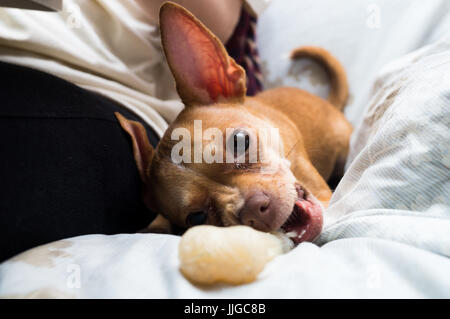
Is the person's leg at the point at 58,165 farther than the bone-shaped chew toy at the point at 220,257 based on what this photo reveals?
Yes

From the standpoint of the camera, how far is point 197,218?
1295 millimetres

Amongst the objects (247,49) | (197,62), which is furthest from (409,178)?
(247,49)

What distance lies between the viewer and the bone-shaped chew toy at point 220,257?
0.75 m

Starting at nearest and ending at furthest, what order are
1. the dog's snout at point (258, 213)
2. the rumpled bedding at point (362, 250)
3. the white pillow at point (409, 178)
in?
1. the rumpled bedding at point (362, 250)
2. the white pillow at point (409, 178)
3. the dog's snout at point (258, 213)

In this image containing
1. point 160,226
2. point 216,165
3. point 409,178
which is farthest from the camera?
point 160,226

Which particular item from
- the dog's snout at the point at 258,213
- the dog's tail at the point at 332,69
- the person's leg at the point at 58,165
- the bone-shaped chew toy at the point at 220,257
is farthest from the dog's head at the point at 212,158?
the dog's tail at the point at 332,69

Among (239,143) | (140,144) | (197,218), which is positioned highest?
(239,143)

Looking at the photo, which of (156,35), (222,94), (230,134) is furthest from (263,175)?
(156,35)

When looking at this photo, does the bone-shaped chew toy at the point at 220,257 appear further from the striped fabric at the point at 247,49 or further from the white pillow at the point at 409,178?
the striped fabric at the point at 247,49

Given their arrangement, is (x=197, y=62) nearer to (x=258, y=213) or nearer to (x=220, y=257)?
(x=258, y=213)

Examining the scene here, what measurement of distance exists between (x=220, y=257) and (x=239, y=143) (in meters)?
0.61

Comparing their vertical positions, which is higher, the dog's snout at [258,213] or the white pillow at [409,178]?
the white pillow at [409,178]

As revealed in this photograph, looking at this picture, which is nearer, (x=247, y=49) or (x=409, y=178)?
(x=409, y=178)

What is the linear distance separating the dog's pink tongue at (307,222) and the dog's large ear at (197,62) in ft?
1.81
